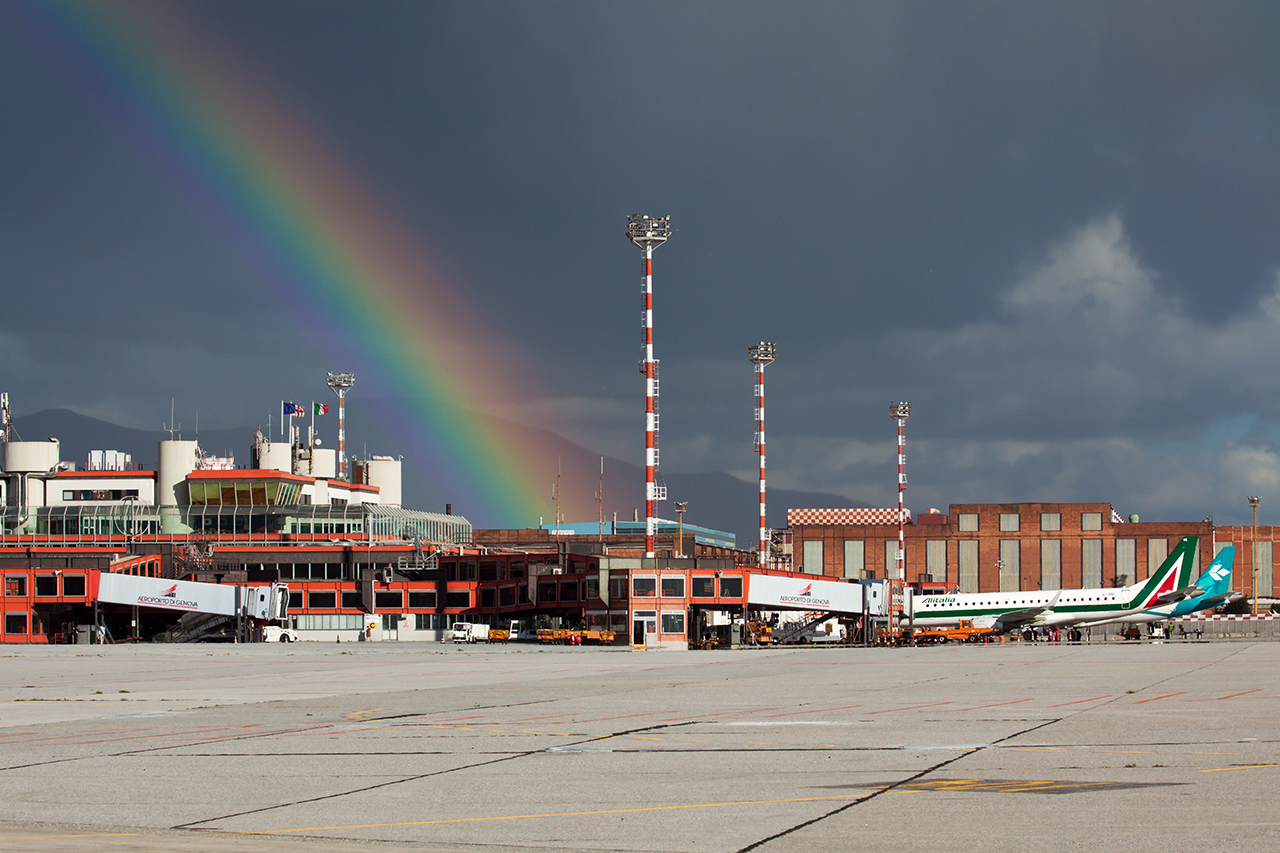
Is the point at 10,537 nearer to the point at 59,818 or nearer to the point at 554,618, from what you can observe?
the point at 554,618

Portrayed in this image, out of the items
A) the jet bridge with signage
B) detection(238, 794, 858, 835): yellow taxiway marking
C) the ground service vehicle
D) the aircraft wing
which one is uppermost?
detection(238, 794, 858, 835): yellow taxiway marking

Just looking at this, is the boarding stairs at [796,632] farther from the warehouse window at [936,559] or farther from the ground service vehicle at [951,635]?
the warehouse window at [936,559]

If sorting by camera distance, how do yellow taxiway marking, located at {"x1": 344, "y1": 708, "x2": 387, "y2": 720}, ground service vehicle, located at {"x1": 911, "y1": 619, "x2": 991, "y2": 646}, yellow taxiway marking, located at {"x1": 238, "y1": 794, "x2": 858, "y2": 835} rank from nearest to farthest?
1. yellow taxiway marking, located at {"x1": 238, "y1": 794, "x2": 858, "y2": 835}
2. yellow taxiway marking, located at {"x1": 344, "y1": 708, "x2": 387, "y2": 720}
3. ground service vehicle, located at {"x1": 911, "y1": 619, "x2": 991, "y2": 646}

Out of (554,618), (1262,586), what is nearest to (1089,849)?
(554,618)

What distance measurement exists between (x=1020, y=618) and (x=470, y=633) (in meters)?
49.2

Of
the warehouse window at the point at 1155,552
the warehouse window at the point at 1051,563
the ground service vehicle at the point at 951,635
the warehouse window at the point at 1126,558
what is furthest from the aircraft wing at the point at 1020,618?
Result: the warehouse window at the point at 1126,558

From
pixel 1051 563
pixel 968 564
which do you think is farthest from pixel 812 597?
pixel 1051 563

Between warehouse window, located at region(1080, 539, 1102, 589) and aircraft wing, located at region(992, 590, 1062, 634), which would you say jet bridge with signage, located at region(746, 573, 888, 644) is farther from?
warehouse window, located at region(1080, 539, 1102, 589)

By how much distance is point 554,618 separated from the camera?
441 ft

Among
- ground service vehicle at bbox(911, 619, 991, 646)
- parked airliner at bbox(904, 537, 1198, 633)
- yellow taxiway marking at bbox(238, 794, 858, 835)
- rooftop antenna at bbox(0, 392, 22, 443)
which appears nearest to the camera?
yellow taxiway marking at bbox(238, 794, 858, 835)

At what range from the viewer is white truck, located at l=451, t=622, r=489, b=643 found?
122 metres

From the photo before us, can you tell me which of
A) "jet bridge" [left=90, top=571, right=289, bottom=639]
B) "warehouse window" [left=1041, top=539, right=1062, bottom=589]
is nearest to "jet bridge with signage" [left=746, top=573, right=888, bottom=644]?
"jet bridge" [left=90, top=571, right=289, bottom=639]

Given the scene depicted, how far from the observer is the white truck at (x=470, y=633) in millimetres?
121500

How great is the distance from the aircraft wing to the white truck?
46.4 metres
